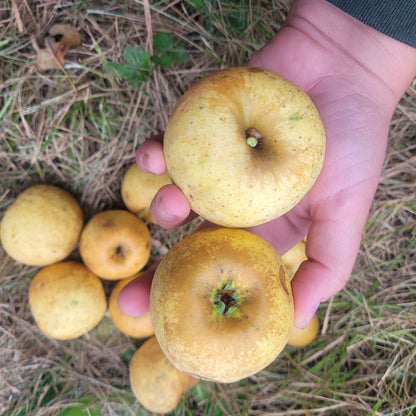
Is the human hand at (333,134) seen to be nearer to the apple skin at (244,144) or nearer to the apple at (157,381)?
the apple skin at (244,144)

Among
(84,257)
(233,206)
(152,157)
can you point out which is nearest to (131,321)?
(84,257)

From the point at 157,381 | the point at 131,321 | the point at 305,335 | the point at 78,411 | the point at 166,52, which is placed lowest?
the point at 78,411

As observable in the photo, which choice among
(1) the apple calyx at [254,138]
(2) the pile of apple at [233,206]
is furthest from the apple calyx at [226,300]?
(1) the apple calyx at [254,138]

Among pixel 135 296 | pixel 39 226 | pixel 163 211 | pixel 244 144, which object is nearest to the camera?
pixel 244 144

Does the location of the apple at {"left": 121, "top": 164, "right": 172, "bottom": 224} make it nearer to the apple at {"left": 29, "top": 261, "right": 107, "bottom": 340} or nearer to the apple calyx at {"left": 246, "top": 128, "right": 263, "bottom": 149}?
the apple at {"left": 29, "top": 261, "right": 107, "bottom": 340}

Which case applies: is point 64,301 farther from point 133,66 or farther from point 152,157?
point 133,66

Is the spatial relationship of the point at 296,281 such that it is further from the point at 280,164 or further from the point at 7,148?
A: the point at 7,148

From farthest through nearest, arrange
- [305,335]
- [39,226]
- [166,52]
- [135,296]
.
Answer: [305,335] → [166,52] → [39,226] → [135,296]
